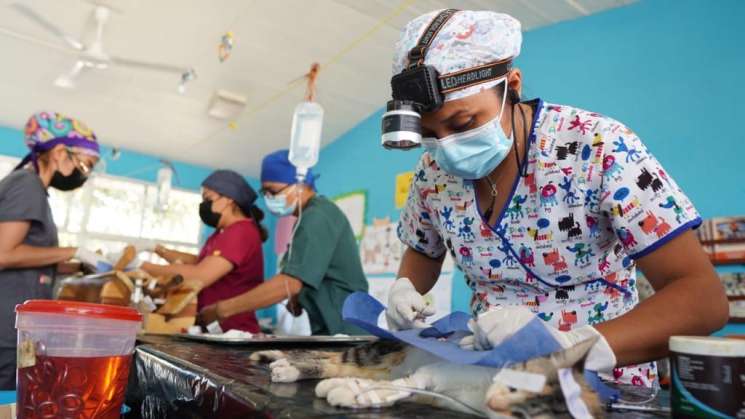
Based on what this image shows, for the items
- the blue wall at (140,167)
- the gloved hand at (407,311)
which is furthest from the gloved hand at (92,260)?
the blue wall at (140,167)

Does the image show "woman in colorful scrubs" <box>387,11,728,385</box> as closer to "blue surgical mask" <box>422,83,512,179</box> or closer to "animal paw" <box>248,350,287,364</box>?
"blue surgical mask" <box>422,83,512,179</box>

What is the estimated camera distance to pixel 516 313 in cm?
67

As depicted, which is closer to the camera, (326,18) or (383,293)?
(326,18)

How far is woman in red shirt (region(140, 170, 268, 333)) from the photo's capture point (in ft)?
7.39

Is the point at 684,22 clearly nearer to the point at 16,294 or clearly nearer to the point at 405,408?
the point at 405,408

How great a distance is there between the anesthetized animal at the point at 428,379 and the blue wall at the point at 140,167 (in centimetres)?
570

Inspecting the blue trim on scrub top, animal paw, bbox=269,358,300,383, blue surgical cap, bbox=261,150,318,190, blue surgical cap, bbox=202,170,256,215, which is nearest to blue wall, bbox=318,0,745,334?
blue surgical cap, bbox=261,150,318,190

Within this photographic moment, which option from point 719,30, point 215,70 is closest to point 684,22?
point 719,30

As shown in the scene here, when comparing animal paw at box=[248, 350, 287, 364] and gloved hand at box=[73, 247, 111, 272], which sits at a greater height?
gloved hand at box=[73, 247, 111, 272]

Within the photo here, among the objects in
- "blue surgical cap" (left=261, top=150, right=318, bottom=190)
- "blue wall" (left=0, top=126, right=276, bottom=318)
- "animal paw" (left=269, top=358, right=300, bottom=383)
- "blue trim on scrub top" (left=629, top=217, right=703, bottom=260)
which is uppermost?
"blue wall" (left=0, top=126, right=276, bottom=318)

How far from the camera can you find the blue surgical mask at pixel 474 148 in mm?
1025

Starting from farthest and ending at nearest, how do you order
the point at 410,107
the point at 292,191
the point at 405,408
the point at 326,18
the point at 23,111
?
1. the point at 23,111
2. the point at 326,18
3. the point at 292,191
4. the point at 410,107
5. the point at 405,408

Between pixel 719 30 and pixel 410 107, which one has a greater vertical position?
pixel 719 30

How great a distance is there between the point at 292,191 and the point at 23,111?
4.29 m
